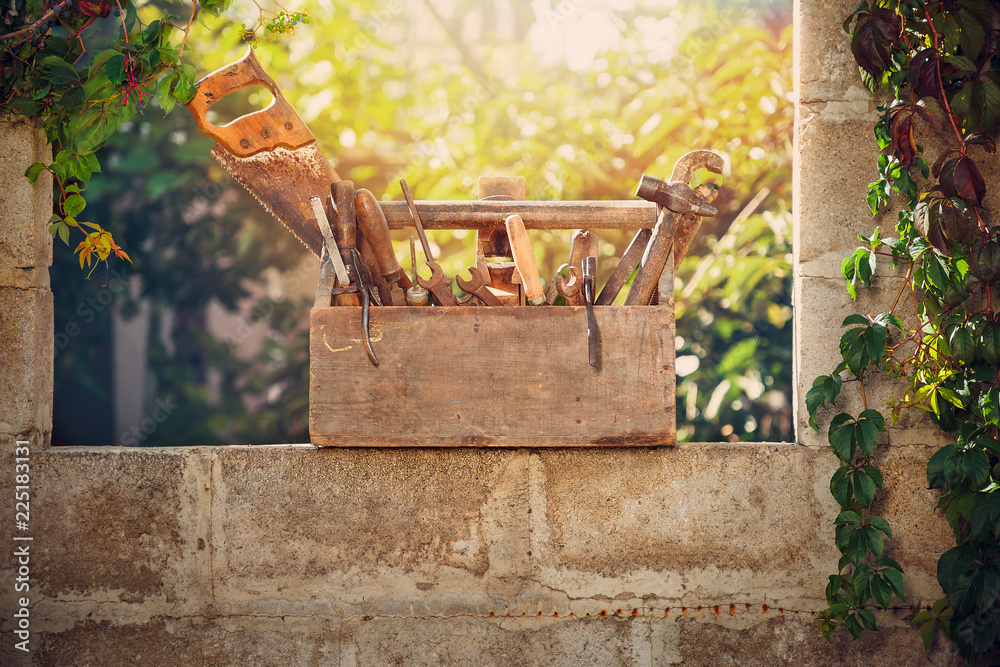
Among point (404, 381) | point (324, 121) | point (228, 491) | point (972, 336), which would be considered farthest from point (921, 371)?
point (324, 121)

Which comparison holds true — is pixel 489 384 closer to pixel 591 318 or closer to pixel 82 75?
pixel 591 318

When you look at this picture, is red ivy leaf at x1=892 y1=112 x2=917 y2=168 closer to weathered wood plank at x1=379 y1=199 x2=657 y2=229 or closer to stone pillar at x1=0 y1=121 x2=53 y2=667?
weathered wood plank at x1=379 y1=199 x2=657 y2=229

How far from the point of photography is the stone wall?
1349mm

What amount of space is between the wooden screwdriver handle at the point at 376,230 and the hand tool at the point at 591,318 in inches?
13.9

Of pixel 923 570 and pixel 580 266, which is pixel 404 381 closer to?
pixel 580 266

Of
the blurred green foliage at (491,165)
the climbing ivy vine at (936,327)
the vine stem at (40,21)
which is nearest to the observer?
the climbing ivy vine at (936,327)

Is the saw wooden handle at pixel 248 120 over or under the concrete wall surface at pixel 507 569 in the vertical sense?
over

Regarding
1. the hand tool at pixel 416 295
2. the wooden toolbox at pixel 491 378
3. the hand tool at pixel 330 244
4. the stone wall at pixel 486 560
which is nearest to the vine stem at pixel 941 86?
the stone wall at pixel 486 560

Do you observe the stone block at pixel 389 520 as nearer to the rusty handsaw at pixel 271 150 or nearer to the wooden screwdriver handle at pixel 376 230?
the wooden screwdriver handle at pixel 376 230

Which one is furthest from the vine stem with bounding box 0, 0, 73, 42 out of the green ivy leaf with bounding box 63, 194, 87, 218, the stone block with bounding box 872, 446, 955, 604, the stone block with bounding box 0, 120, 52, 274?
the stone block with bounding box 872, 446, 955, 604

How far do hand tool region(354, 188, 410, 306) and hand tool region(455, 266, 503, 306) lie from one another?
0.13 metres

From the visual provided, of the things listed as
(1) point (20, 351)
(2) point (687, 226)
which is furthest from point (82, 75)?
(2) point (687, 226)

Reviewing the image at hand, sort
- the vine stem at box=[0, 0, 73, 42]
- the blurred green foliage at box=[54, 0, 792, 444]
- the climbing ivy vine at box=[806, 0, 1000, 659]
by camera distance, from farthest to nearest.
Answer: the blurred green foliage at box=[54, 0, 792, 444], the vine stem at box=[0, 0, 73, 42], the climbing ivy vine at box=[806, 0, 1000, 659]

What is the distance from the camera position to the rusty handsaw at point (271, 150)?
4.42 feet
